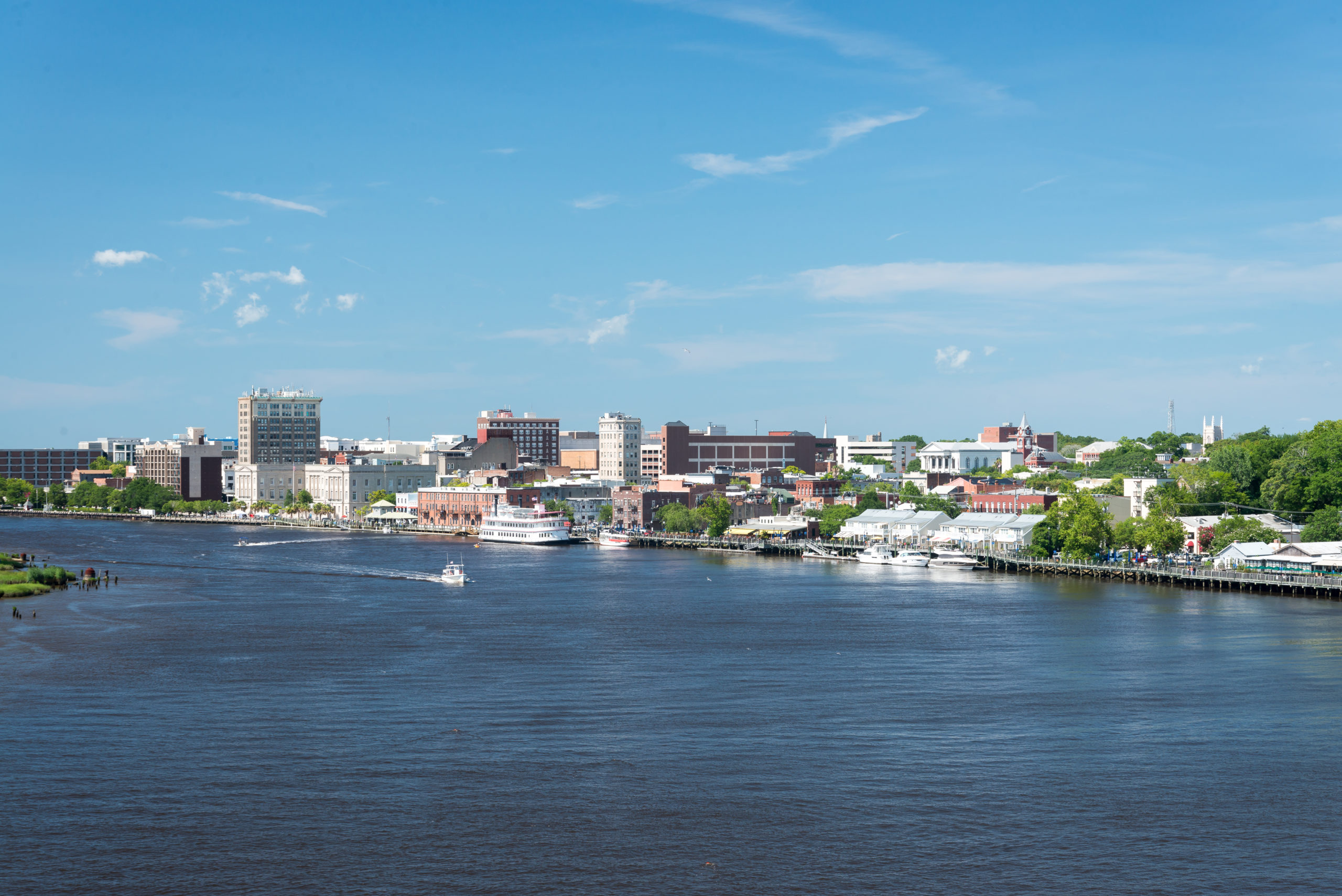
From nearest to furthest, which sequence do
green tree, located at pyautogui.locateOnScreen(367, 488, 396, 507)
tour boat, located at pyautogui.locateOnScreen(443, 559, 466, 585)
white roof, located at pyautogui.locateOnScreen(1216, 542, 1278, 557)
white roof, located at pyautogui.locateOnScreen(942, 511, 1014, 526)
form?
tour boat, located at pyautogui.locateOnScreen(443, 559, 466, 585), white roof, located at pyautogui.locateOnScreen(1216, 542, 1278, 557), white roof, located at pyautogui.locateOnScreen(942, 511, 1014, 526), green tree, located at pyautogui.locateOnScreen(367, 488, 396, 507)

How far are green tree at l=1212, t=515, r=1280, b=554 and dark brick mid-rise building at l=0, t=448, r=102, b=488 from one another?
521 feet

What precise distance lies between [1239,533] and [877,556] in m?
18.7

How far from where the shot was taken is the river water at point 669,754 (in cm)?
1888

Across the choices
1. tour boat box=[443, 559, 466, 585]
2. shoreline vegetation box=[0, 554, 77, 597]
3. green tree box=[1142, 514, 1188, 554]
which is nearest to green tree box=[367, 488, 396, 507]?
shoreline vegetation box=[0, 554, 77, 597]

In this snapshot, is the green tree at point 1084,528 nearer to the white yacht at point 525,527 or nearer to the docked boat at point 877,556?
the docked boat at point 877,556

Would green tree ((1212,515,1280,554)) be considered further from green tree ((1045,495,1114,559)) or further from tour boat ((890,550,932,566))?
tour boat ((890,550,932,566))

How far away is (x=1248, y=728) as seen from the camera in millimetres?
26328

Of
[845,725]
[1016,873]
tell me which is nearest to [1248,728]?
[845,725]

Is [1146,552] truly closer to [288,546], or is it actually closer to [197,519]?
[288,546]

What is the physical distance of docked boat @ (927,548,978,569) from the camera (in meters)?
70.8

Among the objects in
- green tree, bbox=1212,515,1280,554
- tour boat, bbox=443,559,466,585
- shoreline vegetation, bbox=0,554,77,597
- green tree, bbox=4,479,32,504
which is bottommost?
tour boat, bbox=443,559,466,585

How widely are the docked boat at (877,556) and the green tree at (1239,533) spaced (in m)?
16.5

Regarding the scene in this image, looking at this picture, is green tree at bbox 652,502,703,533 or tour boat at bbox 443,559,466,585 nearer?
tour boat at bbox 443,559,466,585

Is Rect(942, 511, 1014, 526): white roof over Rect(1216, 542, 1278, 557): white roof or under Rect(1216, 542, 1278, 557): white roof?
over
